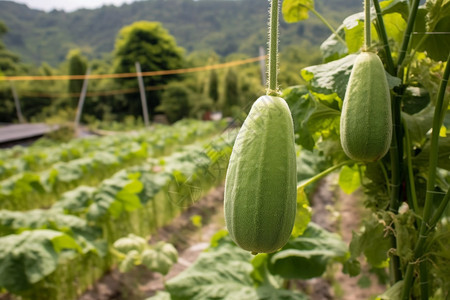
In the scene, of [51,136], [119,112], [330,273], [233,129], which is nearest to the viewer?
[233,129]

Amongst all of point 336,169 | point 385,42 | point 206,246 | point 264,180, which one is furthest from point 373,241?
point 206,246

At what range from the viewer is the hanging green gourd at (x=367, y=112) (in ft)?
2.24

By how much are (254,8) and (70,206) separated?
9918 cm

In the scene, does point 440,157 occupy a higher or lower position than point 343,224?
higher

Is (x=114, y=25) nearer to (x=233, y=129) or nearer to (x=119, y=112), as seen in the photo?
(x=119, y=112)

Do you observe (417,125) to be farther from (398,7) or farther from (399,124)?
(398,7)

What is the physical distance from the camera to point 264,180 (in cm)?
59

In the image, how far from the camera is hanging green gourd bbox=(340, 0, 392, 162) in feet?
2.24

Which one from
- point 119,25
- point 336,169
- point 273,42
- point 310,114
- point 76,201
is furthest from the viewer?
point 119,25

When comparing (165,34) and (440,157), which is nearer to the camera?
(440,157)

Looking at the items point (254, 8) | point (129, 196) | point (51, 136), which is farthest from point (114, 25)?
point (129, 196)

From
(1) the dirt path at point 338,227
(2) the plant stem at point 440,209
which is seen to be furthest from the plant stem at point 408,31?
(1) the dirt path at point 338,227

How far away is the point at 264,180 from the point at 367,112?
0.26 m

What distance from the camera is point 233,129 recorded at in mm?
807
